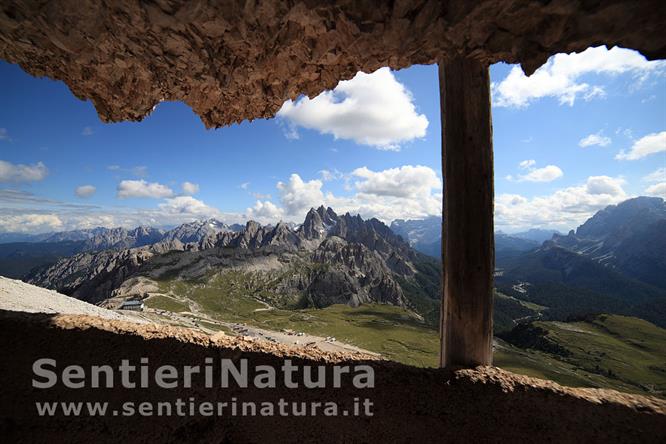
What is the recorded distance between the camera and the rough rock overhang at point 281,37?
4.19m

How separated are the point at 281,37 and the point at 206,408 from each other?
6.55m

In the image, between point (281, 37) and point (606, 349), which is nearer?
point (281, 37)

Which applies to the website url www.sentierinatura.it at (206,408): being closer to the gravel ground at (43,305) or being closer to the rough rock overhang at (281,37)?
the rough rock overhang at (281,37)

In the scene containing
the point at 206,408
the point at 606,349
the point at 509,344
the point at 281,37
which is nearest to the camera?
the point at 206,408

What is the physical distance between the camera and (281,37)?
5.41 meters

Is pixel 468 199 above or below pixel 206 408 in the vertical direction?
above

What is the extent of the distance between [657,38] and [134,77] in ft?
29.6

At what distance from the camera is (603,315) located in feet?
623

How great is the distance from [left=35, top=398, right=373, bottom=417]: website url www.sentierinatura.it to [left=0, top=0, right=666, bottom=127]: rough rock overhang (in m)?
6.01

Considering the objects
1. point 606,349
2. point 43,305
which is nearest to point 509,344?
point 606,349

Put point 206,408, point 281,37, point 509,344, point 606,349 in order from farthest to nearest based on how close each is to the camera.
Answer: point 509,344
point 606,349
point 281,37
point 206,408

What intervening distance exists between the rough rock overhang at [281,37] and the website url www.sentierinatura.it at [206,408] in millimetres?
6007

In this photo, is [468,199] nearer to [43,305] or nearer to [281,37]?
[281,37]

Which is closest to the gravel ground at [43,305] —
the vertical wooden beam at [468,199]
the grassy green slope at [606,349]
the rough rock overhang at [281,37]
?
the rough rock overhang at [281,37]
